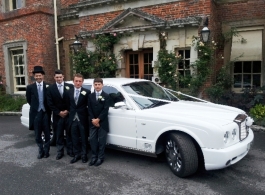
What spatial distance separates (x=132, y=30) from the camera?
9.20m

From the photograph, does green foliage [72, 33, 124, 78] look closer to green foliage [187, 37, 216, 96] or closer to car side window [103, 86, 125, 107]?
green foliage [187, 37, 216, 96]

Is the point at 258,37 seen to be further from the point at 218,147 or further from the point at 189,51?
the point at 218,147

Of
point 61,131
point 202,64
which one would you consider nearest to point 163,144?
point 61,131

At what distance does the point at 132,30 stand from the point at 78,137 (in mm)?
5462

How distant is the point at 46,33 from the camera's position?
450 inches

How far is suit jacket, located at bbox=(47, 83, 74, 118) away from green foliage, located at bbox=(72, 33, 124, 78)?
4887mm

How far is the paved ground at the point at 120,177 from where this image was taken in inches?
145

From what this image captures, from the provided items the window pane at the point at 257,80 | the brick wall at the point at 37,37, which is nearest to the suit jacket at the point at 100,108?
the window pane at the point at 257,80

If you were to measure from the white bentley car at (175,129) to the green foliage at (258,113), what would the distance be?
2.83 metres

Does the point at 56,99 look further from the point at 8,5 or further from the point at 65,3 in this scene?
the point at 8,5

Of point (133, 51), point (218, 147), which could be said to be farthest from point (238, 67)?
point (218, 147)

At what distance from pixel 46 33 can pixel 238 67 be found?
819cm

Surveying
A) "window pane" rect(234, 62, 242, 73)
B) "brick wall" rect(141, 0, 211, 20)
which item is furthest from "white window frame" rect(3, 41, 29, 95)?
"window pane" rect(234, 62, 242, 73)

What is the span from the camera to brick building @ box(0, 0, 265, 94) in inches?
335
